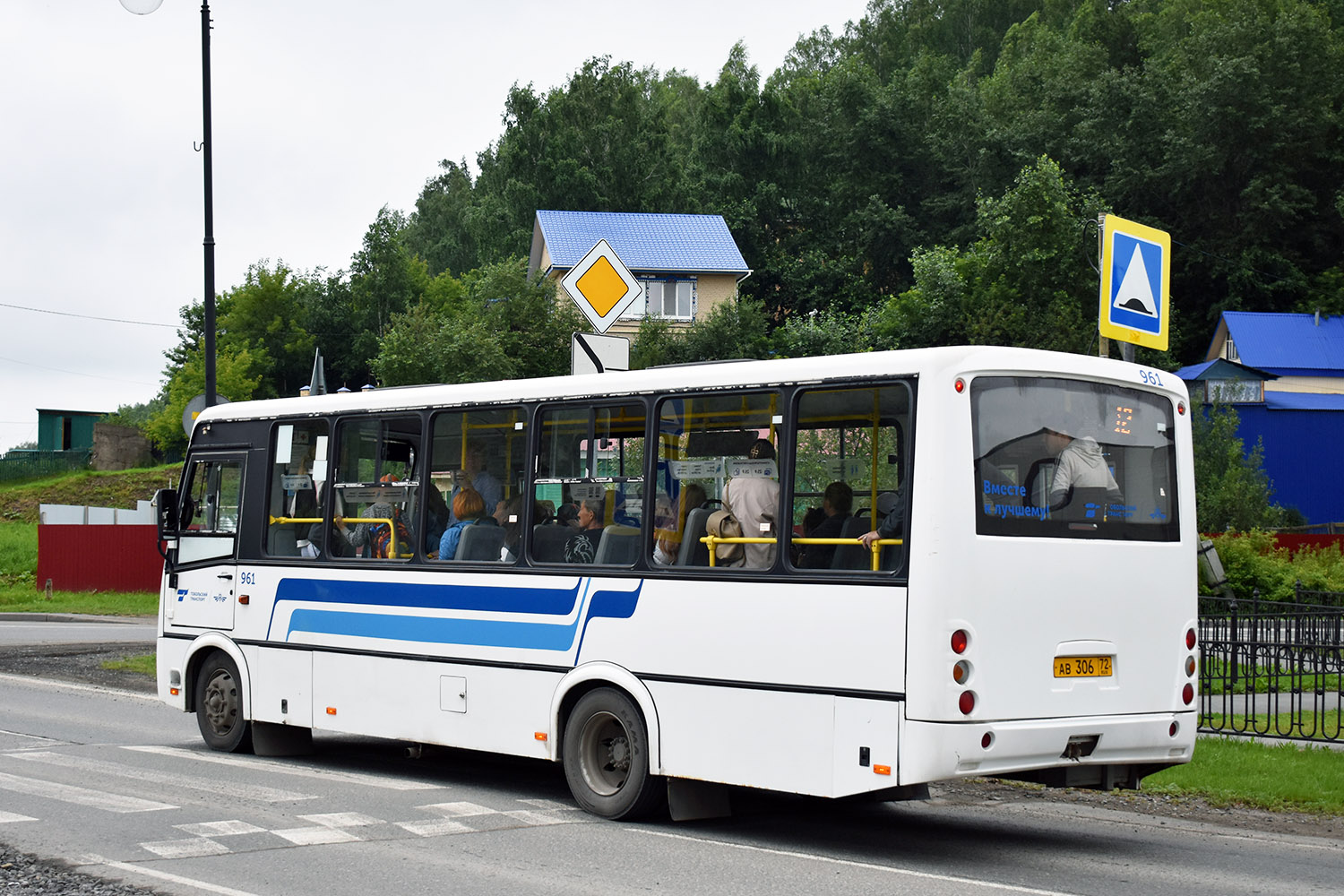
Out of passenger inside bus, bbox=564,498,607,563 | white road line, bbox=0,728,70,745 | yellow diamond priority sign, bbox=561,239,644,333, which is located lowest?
white road line, bbox=0,728,70,745

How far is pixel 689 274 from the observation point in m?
70.8

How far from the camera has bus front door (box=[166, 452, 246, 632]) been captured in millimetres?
12445

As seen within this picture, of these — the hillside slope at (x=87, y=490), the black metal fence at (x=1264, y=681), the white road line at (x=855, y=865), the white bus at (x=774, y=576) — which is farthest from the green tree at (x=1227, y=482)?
the hillside slope at (x=87, y=490)

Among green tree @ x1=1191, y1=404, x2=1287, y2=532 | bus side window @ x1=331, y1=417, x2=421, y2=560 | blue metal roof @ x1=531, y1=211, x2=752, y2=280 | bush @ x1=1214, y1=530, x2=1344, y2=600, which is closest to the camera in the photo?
bus side window @ x1=331, y1=417, x2=421, y2=560

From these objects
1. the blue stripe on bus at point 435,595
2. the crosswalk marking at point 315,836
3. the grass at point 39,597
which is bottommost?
the grass at point 39,597

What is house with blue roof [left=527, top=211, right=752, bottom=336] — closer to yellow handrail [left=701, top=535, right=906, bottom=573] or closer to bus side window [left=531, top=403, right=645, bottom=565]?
bus side window [left=531, top=403, right=645, bottom=565]

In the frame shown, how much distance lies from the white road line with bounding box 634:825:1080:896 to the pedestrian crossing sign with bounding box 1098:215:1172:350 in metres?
4.40

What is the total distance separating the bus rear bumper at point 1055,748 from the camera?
7.68 m

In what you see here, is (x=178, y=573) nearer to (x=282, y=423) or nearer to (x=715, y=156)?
(x=282, y=423)

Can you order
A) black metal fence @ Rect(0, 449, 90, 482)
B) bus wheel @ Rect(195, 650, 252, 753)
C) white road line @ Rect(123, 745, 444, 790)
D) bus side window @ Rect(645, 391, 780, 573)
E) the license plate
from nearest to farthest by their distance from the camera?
the license plate → bus side window @ Rect(645, 391, 780, 573) → white road line @ Rect(123, 745, 444, 790) → bus wheel @ Rect(195, 650, 252, 753) → black metal fence @ Rect(0, 449, 90, 482)

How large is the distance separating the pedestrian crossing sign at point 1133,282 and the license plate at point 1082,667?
2.99m

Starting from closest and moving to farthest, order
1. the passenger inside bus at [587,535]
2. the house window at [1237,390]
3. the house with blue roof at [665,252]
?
1. the passenger inside bus at [587,535]
2. the house window at [1237,390]
3. the house with blue roof at [665,252]

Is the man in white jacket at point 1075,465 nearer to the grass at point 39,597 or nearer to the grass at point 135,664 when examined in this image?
the grass at point 135,664

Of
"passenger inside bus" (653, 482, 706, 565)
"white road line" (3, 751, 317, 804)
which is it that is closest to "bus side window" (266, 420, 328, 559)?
"white road line" (3, 751, 317, 804)
